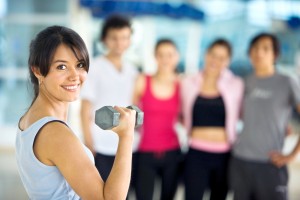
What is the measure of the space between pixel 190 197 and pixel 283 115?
86cm

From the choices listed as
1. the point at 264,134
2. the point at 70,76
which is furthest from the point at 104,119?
the point at 264,134

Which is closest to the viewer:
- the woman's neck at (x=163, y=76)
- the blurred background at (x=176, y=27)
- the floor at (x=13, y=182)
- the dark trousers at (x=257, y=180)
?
the dark trousers at (x=257, y=180)

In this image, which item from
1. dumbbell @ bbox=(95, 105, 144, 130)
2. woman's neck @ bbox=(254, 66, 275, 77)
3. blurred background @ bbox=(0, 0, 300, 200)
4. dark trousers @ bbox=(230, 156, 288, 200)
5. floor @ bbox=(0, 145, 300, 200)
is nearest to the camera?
dumbbell @ bbox=(95, 105, 144, 130)

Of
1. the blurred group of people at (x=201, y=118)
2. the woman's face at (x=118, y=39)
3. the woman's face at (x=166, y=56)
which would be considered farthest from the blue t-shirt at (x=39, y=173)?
the woman's face at (x=166, y=56)

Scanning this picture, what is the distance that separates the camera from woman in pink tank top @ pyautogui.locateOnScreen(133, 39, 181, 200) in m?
2.62

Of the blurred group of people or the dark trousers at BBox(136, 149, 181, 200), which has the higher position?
the blurred group of people

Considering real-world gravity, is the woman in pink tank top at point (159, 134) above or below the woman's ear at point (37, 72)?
below

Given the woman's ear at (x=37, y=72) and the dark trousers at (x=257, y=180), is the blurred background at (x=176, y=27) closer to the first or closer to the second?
the dark trousers at (x=257, y=180)

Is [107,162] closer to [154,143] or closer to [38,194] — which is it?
[154,143]

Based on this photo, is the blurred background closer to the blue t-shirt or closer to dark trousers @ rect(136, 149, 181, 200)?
dark trousers @ rect(136, 149, 181, 200)

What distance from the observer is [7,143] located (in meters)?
5.21

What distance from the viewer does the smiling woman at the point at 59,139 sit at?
104 cm

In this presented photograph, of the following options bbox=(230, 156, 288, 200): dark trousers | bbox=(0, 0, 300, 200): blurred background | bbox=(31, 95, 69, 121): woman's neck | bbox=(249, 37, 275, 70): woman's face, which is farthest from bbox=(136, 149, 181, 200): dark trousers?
bbox=(0, 0, 300, 200): blurred background

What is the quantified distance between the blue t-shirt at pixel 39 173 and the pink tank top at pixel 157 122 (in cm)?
148
